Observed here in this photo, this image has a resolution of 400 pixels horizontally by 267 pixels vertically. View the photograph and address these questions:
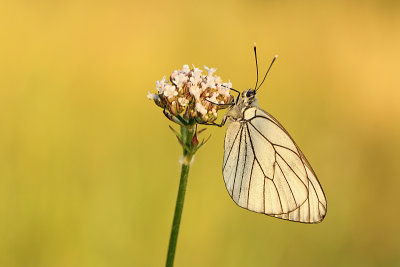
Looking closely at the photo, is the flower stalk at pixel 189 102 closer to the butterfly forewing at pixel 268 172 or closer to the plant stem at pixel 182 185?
the plant stem at pixel 182 185

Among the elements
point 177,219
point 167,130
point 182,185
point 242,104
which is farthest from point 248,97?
point 167,130

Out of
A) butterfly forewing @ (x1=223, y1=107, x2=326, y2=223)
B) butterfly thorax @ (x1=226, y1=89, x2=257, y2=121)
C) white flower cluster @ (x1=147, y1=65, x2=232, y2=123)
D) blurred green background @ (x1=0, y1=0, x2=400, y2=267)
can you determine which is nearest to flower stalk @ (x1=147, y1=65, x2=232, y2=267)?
white flower cluster @ (x1=147, y1=65, x2=232, y2=123)

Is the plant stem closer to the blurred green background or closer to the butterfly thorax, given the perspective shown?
the butterfly thorax

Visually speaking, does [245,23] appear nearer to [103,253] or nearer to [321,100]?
[321,100]

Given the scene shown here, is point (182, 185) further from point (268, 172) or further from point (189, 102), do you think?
point (268, 172)

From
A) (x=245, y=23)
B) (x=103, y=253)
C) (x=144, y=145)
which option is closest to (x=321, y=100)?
(x=245, y=23)

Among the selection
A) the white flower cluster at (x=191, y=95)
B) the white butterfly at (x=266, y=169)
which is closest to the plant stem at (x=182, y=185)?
the white flower cluster at (x=191, y=95)
